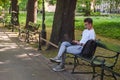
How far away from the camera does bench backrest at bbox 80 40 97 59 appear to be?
9391 millimetres

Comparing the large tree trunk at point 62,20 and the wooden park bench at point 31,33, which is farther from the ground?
the large tree trunk at point 62,20

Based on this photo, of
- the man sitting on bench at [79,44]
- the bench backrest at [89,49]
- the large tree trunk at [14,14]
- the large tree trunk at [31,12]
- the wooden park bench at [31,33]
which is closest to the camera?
the bench backrest at [89,49]

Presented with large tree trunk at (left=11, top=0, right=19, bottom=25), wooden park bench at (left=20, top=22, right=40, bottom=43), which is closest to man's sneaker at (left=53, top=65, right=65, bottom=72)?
wooden park bench at (left=20, top=22, right=40, bottom=43)

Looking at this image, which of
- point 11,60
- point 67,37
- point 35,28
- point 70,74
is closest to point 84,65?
point 70,74

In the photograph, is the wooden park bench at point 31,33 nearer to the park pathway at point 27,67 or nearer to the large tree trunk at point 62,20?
the large tree trunk at point 62,20

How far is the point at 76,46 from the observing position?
33.5 ft

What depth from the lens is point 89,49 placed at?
9.48 meters

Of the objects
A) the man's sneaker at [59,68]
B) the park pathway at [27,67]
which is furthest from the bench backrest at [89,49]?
the man's sneaker at [59,68]

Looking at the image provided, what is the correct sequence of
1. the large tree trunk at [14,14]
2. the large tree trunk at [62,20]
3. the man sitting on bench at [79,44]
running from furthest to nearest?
1. the large tree trunk at [14,14]
2. the large tree trunk at [62,20]
3. the man sitting on bench at [79,44]

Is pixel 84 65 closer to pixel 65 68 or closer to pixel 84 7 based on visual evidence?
pixel 65 68

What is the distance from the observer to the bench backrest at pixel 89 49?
9391mm

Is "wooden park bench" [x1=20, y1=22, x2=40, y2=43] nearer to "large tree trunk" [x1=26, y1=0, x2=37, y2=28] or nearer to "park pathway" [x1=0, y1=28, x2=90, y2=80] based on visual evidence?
"park pathway" [x1=0, y1=28, x2=90, y2=80]

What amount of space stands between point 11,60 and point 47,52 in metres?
2.21

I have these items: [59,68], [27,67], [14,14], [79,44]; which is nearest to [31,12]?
[14,14]
